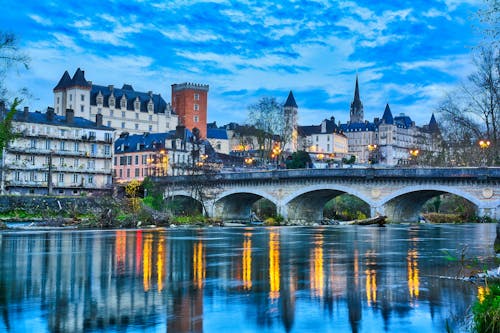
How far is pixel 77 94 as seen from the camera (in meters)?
137

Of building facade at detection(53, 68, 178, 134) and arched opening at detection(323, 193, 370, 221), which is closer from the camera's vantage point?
arched opening at detection(323, 193, 370, 221)

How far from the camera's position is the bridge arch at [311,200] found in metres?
69.7

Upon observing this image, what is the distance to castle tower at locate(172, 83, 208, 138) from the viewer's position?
15862cm

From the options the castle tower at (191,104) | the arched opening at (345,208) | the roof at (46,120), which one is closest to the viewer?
the arched opening at (345,208)

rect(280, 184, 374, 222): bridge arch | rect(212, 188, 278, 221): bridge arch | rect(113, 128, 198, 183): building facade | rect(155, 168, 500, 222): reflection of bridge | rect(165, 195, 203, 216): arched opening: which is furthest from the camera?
rect(113, 128, 198, 183): building facade

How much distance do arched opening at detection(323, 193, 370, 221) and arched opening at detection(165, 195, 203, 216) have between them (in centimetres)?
1517

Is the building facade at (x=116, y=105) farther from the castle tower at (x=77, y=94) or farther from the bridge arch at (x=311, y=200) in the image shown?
the bridge arch at (x=311, y=200)

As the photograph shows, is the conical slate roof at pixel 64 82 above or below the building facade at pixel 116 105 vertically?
above

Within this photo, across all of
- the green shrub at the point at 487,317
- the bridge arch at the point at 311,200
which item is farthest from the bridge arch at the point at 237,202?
the green shrub at the point at 487,317

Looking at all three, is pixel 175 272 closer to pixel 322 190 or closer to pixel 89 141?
pixel 322 190

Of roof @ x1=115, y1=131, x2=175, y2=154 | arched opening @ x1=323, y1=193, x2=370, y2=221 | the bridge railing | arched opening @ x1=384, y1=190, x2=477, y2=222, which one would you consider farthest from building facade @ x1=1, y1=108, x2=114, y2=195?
arched opening @ x1=384, y1=190, x2=477, y2=222

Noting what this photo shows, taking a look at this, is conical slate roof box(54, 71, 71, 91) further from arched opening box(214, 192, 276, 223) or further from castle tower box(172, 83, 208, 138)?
arched opening box(214, 192, 276, 223)

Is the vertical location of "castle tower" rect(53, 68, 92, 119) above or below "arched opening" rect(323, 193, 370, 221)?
above

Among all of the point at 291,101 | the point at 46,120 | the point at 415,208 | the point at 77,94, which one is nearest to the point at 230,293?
the point at 415,208
